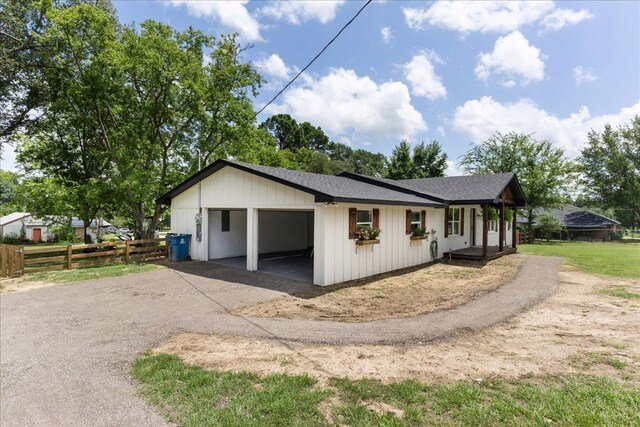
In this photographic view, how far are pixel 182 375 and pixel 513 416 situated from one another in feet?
11.7

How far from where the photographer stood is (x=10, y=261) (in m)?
9.35

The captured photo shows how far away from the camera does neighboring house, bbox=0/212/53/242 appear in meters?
29.0

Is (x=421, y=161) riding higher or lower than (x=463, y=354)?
higher

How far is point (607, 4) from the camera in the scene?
6.77 meters

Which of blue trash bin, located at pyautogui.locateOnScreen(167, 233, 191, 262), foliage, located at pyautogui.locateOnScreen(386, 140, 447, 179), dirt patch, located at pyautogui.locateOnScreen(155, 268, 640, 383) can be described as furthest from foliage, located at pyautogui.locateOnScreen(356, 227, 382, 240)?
foliage, located at pyautogui.locateOnScreen(386, 140, 447, 179)

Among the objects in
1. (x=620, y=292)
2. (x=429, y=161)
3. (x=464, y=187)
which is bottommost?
(x=620, y=292)

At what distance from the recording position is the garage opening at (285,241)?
38.8 feet

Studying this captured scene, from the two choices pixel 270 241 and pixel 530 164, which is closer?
pixel 270 241

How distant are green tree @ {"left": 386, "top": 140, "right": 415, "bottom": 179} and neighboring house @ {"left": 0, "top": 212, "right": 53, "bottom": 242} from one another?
34171 mm

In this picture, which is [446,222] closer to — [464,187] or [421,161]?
[464,187]

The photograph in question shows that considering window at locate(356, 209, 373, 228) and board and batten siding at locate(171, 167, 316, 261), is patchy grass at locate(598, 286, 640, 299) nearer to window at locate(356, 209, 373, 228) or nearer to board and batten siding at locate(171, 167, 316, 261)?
window at locate(356, 209, 373, 228)

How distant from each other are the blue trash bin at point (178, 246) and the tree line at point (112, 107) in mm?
2908

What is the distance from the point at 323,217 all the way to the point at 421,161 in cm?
2728

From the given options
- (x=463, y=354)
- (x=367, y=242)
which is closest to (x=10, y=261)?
(x=367, y=242)
